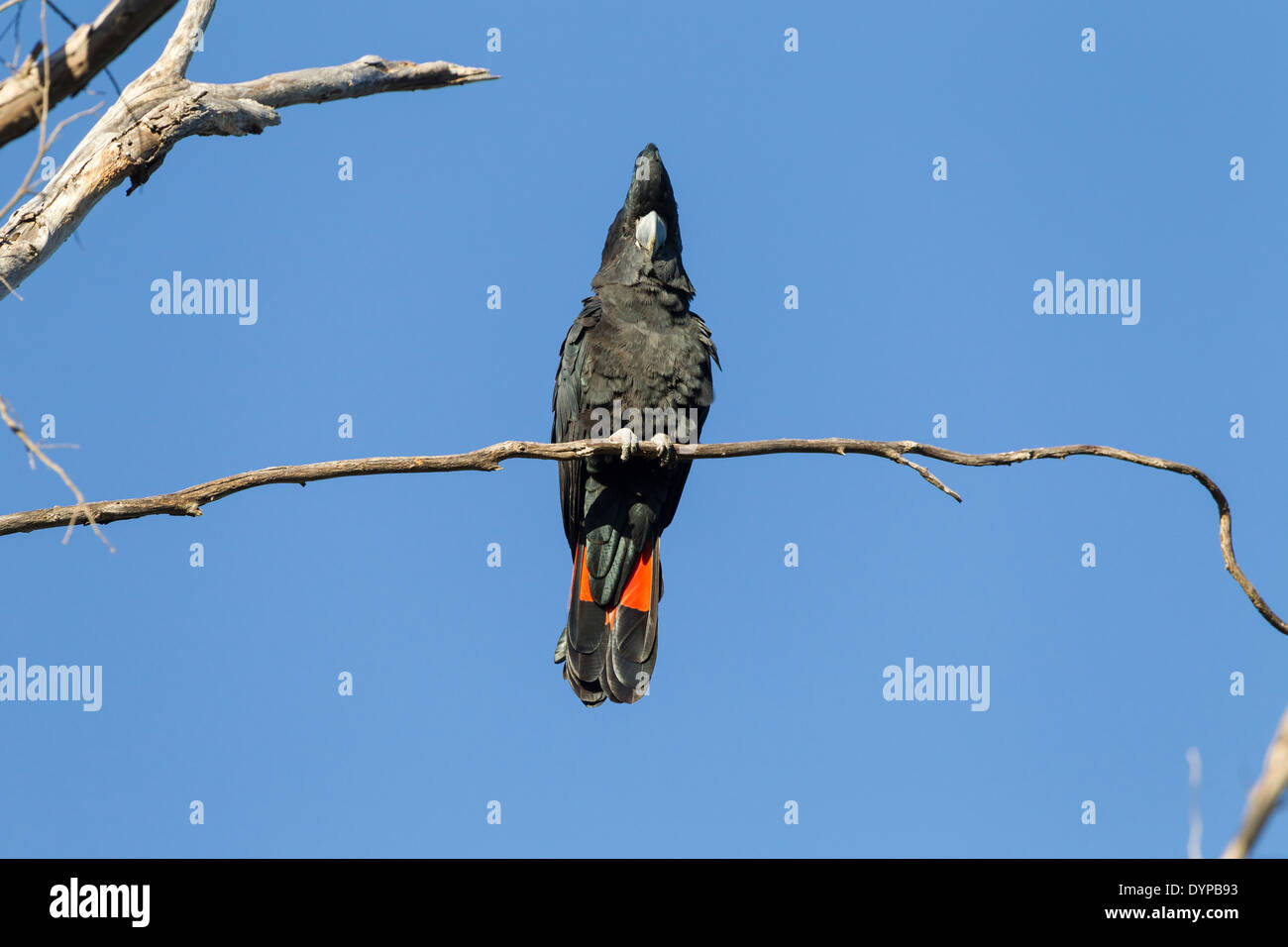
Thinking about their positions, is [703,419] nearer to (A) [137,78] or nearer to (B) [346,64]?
(B) [346,64]

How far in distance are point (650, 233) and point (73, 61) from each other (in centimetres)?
465

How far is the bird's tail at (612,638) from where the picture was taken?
657 centimetres

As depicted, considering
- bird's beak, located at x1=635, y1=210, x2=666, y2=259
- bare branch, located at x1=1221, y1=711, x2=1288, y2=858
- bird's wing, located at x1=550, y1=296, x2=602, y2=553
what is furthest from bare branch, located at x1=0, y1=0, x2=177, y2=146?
bird's beak, located at x1=635, y1=210, x2=666, y2=259

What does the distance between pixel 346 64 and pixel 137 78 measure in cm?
82

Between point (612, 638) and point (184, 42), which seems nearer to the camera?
point (184, 42)

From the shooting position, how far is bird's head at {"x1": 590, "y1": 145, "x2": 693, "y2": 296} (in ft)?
23.5

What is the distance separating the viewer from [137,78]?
14.8ft

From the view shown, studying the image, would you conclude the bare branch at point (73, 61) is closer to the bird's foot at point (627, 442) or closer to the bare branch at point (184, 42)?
the bare branch at point (184, 42)

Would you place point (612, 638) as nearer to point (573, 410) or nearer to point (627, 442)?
point (627, 442)

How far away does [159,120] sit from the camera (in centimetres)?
444

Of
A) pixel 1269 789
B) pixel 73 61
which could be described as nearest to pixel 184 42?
pixel 73 61

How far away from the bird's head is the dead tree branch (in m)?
2.42

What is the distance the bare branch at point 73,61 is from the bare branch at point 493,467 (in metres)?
1.84
